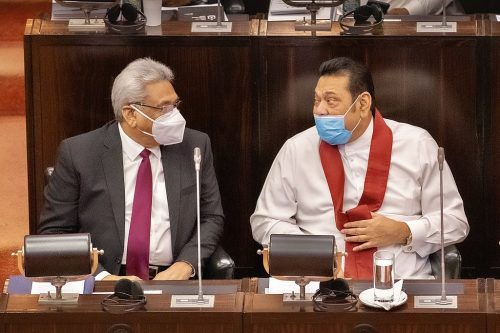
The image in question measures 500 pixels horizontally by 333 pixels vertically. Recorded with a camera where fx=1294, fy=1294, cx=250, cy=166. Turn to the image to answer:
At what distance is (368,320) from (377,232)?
3.90 feet

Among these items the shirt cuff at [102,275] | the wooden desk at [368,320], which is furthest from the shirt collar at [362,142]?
the wooden desk at [368,320]

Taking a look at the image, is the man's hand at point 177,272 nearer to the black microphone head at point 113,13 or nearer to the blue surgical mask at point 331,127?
the blue surgical mask at point 331,127

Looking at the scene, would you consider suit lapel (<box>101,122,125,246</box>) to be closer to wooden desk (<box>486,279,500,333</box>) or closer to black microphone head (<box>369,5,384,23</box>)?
black microphone head (<box>369,5,384,23</box>)

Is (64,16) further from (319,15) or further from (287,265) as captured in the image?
(287,265)

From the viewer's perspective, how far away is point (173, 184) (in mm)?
4809

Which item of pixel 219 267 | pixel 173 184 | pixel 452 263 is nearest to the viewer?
pixel 452 263

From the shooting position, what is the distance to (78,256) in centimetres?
371

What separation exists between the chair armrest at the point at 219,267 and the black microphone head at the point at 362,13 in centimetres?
119

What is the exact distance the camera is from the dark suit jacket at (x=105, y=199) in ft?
15.6

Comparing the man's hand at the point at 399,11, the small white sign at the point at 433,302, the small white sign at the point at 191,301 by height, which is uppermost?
the man's hand at the point at 399,11

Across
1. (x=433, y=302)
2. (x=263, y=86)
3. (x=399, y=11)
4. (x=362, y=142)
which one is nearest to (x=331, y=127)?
(x=362, y=142)

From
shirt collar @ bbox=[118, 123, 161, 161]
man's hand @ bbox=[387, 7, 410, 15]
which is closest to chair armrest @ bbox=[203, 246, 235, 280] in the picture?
shirt collar @ bbox=[118, 123, 161, 161]

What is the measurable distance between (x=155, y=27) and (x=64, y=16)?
15.8 inches

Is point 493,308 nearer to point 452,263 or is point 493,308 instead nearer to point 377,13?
point 452,263
